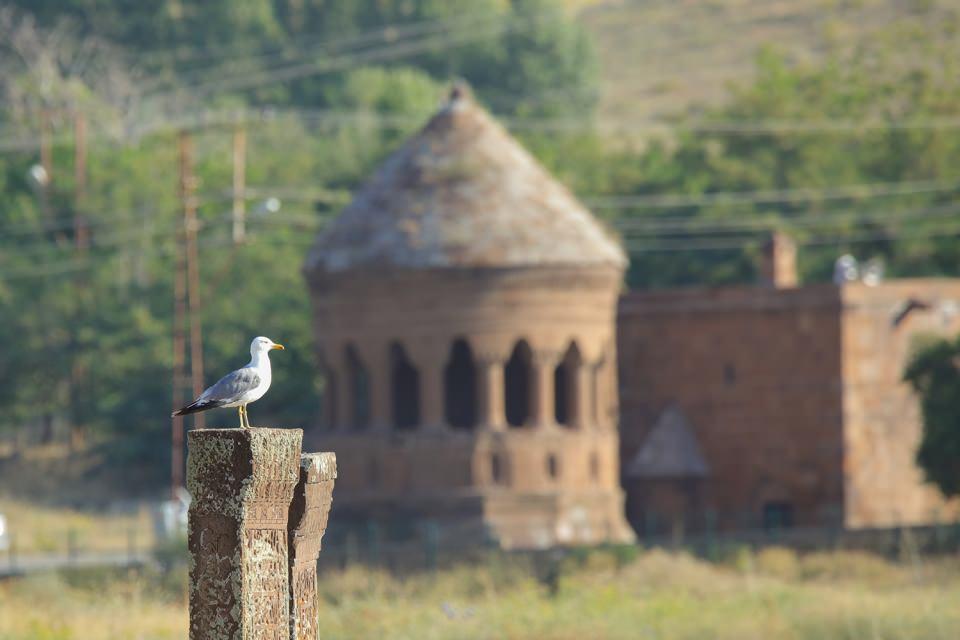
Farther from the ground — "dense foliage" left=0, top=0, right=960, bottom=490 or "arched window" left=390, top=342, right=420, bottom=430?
"dense foliage" left=0, top=0, right=960, bottom=490

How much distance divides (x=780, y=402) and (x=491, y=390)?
6.66 meters

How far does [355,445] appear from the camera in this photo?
4472cm

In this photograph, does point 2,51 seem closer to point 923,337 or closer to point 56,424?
point 56,424

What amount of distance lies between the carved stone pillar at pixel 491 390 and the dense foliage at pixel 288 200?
5294 mm

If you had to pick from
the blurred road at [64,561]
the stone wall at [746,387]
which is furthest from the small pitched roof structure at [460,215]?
the blurred road at [64,561]

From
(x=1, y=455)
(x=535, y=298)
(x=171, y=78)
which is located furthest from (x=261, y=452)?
(x=171, y=78)

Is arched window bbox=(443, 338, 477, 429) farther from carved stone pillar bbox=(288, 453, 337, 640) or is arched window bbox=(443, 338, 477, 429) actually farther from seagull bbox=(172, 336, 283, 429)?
carved stone pillar bbox=(288, 453, 337, 640)

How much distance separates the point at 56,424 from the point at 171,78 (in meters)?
29.0

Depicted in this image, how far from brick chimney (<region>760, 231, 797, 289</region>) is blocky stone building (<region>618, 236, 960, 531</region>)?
0.04 meters

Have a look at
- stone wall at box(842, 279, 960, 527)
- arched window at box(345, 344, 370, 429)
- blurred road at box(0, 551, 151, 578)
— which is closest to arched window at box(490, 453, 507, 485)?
arched window at box(345, 344, 370, 429)

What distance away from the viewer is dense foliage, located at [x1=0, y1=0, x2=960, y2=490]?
2336 inches

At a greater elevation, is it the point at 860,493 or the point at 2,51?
the point at 2,51

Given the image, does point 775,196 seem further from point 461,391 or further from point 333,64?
point 333,64

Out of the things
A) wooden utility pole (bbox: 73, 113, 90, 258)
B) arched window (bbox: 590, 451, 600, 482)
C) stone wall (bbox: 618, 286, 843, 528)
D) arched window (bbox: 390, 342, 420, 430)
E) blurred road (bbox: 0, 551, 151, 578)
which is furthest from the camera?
wooden utility pole (bbox: 73, 113, 90, 258)
